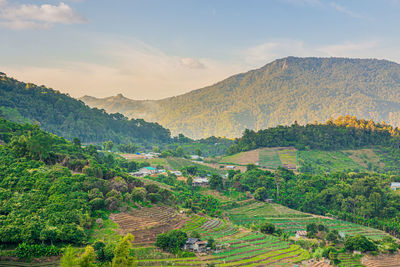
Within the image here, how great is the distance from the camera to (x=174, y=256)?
3375 centimetres

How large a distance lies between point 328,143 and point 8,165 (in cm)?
8359

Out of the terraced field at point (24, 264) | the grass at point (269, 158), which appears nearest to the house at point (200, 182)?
the grass at point (269, 158)

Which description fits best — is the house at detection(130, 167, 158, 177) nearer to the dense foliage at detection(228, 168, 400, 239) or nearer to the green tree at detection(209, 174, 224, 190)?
the green tree at detection(209, 174, 224, 190)

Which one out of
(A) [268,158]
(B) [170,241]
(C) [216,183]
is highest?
(A) [268,158]

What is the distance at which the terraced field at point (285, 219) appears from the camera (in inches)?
1975

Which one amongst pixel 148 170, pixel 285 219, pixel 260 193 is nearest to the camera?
pixel 285 219

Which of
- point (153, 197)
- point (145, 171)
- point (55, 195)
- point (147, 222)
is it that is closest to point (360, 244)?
point (147, 222)

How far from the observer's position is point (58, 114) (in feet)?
394

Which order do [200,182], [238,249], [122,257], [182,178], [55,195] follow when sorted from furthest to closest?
[182,178] < [200,182] < [55,195] < [238,249] < [122,257]

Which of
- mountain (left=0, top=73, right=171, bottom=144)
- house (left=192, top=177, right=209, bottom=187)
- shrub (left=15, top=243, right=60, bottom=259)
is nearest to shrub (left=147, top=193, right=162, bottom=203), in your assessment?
shrub (left=15, top=243, right=60, bottom=259)

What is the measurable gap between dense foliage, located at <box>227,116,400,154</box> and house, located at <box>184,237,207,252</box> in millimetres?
70542

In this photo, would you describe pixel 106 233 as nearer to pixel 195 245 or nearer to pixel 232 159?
pixel 195 245

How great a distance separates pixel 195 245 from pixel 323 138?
255ft

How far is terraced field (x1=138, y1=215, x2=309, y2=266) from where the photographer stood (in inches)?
1321
